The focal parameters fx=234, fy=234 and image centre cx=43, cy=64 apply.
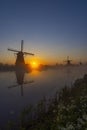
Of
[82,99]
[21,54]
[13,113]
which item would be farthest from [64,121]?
[21,54]

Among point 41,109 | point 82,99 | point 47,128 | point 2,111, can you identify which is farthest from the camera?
point 2,111

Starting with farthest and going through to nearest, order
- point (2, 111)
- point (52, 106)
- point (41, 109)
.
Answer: point (2, 111) < point (52, 106) < point (41, 109)

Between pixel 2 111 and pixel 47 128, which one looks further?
pixel 2 111

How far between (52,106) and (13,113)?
2847mm

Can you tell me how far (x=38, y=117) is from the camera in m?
13.7

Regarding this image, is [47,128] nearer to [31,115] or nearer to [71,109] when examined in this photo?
[71,109]

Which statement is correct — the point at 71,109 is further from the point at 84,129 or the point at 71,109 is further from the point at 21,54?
the point at 21,54

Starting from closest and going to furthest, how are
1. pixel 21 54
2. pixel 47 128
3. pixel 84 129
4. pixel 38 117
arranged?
pixel 84 129, pixel 47 128, pixel 38 117, pixel 21 54

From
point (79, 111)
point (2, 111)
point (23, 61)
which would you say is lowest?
point (2, 111)

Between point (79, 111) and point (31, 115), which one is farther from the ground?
Answer: point (79, 111)

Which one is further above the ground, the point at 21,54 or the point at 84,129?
the point at 21,54

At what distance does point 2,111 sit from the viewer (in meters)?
17.4

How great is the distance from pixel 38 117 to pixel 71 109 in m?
3.52

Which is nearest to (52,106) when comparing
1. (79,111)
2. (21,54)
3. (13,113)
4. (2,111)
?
(13,113)
